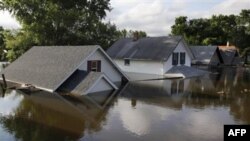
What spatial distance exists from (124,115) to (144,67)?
74.8 feet

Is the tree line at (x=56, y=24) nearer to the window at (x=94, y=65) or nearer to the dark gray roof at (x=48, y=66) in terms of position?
the dark gray roof at (x=48, y=66)

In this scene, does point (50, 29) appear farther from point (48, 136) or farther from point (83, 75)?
point (48, 136)

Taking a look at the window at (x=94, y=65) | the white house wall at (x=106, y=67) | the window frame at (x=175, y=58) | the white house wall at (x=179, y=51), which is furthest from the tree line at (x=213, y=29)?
the window at (x=94, y=65)

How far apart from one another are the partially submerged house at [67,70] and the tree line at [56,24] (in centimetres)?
1190

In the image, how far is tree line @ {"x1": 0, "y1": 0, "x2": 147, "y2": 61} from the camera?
135 feet

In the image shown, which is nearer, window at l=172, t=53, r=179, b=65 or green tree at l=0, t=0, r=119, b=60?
window at l=172, t=53, r=179, b=65

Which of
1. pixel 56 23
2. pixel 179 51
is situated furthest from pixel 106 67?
pixel 56 23

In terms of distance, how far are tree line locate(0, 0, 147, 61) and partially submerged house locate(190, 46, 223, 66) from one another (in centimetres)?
1711

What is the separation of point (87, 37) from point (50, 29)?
5.28 meters

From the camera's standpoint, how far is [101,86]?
23047 millimetres

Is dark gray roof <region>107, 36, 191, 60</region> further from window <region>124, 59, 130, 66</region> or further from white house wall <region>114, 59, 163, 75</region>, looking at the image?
white house wall <region>114, 59, 163, 75</region>

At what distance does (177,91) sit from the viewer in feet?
79.8

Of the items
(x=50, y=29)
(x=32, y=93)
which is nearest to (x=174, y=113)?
(x=32, y=93)

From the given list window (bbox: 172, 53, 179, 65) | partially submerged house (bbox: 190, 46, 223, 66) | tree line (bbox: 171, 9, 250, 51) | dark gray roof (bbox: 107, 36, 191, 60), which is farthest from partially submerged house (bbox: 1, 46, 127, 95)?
tree line (bbox: 171, 9, 250, 51)
